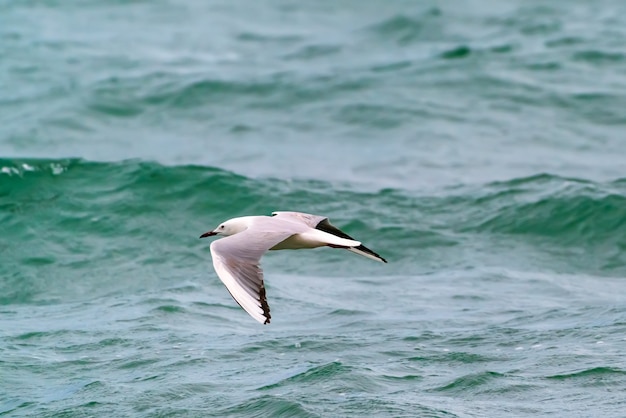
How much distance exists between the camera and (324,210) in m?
15.9

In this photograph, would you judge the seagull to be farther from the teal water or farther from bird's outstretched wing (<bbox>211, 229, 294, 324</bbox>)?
the teal water

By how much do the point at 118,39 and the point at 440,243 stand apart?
1477 cm

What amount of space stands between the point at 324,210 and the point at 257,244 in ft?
24.6

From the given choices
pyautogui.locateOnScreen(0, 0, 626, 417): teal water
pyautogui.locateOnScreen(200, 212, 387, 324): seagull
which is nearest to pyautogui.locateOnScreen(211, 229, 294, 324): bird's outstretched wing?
pyautogui.locateOnScreen(200, 212, 387, 324): seagull

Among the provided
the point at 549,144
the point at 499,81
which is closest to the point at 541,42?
the point at 499,81

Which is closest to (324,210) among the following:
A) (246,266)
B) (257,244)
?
(257,244)

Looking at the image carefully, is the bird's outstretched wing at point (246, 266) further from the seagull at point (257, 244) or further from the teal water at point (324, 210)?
the teal water at point (324, 210)

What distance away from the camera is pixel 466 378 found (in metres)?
9.62

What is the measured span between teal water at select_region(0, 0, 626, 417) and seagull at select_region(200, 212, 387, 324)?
48.8 inches

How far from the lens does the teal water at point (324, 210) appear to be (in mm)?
9867

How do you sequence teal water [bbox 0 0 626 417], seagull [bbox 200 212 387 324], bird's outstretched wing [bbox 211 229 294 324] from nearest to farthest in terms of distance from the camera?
bird's outstretched wing [bbox 211 229 294 324] < seagull [bbox 200 212 387 324] < teal water [bbox 0 0 626 417]

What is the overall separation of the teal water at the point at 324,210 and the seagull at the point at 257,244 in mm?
1240

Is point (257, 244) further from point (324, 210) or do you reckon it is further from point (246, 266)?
point (324, 210)

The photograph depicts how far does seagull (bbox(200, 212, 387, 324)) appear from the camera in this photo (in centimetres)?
784
